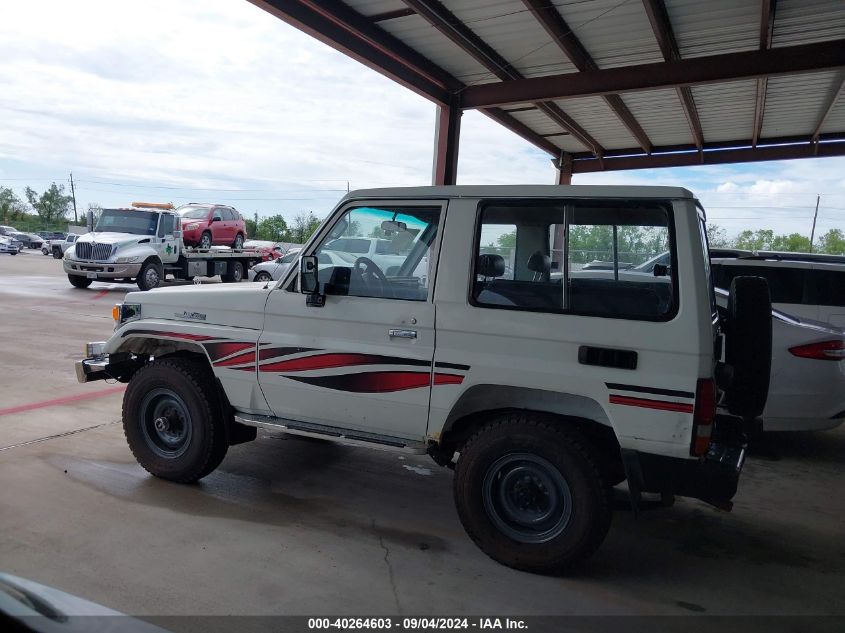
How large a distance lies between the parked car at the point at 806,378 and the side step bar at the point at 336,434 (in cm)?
349

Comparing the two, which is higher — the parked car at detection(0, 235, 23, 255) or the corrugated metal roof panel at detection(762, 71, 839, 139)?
the corrugated metal roof panel at detection(762, 71, 839, 139)

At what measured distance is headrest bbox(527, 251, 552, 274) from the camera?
12.0ft

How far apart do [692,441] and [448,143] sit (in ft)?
31.7

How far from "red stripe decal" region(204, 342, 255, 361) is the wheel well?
143cm

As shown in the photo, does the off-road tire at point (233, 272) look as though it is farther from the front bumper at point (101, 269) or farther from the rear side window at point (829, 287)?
the rear side window at point (829, 287)

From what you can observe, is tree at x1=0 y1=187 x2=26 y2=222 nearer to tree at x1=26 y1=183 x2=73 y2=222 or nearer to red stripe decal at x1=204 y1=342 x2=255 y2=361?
tree at x1=26 y1=183 x2=73 y2=222

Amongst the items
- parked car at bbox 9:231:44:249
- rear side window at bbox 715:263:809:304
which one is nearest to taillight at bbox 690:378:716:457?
rear side window at bbox 715:263:809:304

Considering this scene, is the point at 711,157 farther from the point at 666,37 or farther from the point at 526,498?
the point at 526,498

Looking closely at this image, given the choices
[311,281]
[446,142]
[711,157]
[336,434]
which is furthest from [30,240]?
[336,434]

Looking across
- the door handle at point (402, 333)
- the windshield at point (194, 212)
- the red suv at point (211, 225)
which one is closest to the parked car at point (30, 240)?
the red suv at point (211, 225)

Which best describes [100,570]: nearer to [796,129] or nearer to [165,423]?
[165,423]

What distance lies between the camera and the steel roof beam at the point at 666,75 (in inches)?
364

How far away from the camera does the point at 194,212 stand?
21953 millimetres

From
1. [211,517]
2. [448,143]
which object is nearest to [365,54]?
[448,143]
